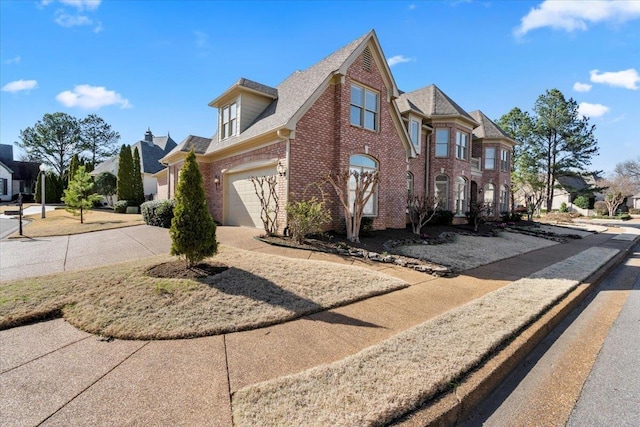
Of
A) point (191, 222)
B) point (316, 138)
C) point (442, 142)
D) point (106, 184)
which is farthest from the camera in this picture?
point (106, 184)

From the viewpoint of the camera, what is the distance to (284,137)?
1037 cm

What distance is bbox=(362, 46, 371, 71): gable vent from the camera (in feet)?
40.2

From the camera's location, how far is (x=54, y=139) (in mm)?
47688

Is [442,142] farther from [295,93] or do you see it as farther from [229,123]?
[229,123]

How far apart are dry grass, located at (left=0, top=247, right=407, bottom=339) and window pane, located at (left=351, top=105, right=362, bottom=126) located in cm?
743

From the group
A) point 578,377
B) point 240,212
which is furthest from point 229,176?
point 578,377

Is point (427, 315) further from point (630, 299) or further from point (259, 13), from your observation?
point (259, 13)

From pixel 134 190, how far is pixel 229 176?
51.2 feet

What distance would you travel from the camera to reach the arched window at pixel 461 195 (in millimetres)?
20267

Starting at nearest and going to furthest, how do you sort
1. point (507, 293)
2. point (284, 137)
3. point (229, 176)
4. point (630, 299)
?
point (507, 293) < point (630, 299) < point (284, 137) < point (229, 176)

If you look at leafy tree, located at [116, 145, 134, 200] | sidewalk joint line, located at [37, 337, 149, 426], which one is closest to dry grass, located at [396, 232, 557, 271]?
sidewalk joint line, located at [37, 337, 149, 426]

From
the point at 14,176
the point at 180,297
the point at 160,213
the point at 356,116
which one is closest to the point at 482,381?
the point at 180,297

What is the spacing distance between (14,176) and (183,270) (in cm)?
5517

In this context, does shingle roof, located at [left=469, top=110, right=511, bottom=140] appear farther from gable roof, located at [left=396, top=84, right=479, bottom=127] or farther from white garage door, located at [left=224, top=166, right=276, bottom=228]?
white garage door, located at [left=224, top=166, right=276, bottom=228]
